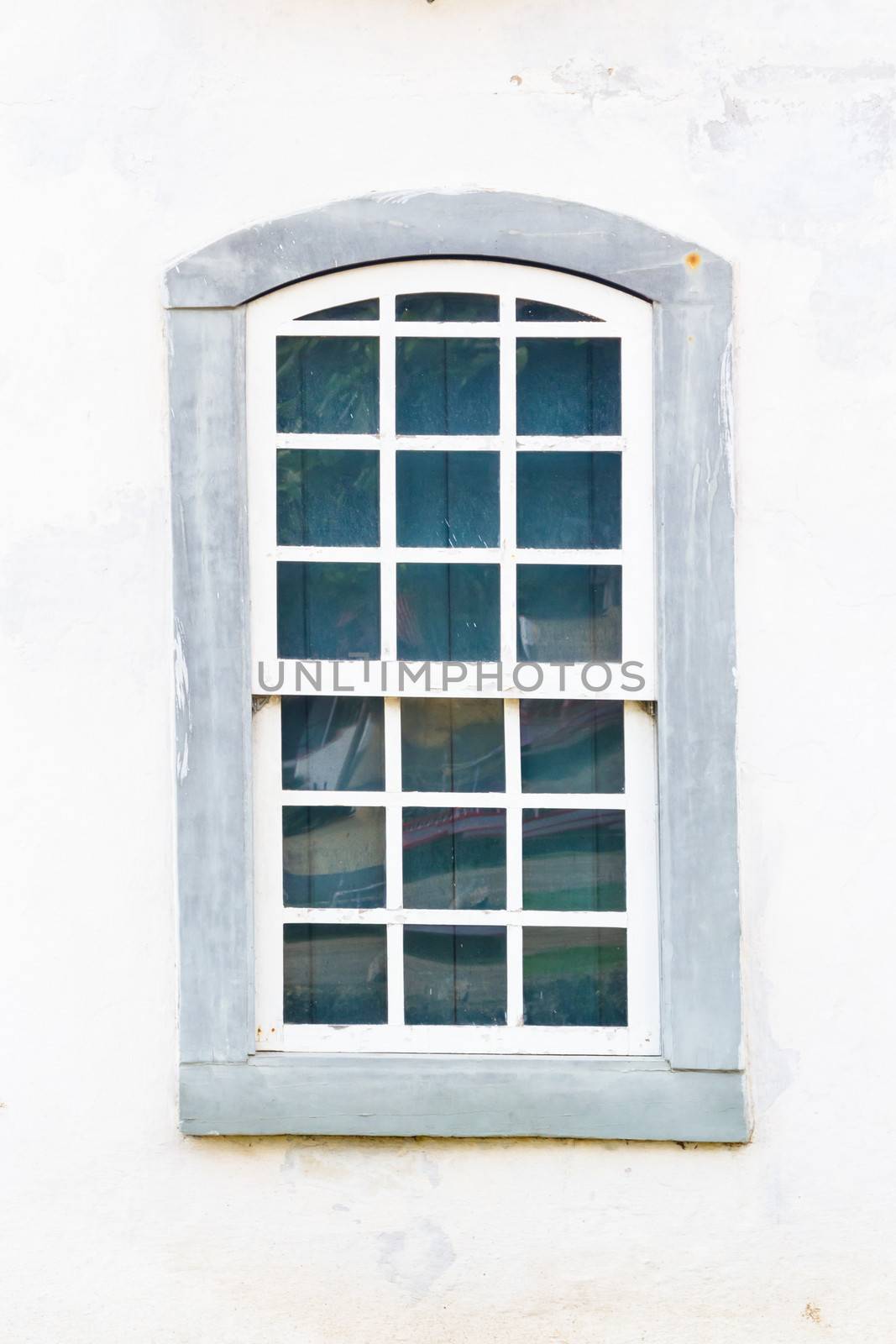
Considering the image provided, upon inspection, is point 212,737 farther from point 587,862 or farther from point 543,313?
point 543,313

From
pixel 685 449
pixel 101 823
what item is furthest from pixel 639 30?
pixel 101 823

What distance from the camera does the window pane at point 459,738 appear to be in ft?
10.7

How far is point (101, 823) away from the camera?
321 cm

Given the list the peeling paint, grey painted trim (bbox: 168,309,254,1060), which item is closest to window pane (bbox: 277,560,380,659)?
grey painted trim (bbox: 168,309,254,1060)

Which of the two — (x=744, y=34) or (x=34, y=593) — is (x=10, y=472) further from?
(x=744, y=34)

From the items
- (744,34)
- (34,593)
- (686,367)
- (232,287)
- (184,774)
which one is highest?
(744,34)

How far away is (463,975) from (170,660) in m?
1.13

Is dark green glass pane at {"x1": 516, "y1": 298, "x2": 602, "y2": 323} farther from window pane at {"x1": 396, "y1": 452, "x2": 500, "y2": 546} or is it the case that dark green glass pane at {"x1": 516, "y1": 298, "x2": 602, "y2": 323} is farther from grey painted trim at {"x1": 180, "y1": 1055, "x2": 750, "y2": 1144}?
grey painted trim at {"x1": 180, "y1": 1055, "x2": 750, "y2": 1144}

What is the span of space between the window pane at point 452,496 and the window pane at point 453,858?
73cm

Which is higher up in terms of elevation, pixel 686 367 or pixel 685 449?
pixel 686 367

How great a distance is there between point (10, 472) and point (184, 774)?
2.99 ft

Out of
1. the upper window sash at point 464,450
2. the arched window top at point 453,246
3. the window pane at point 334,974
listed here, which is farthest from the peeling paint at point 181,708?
the arched window top at point 453,246

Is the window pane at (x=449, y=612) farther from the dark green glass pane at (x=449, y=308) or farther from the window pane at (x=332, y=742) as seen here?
the dark green glass pane at (x=449, y=308)

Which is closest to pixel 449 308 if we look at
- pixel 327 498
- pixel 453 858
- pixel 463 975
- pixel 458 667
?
pixel 327 498
